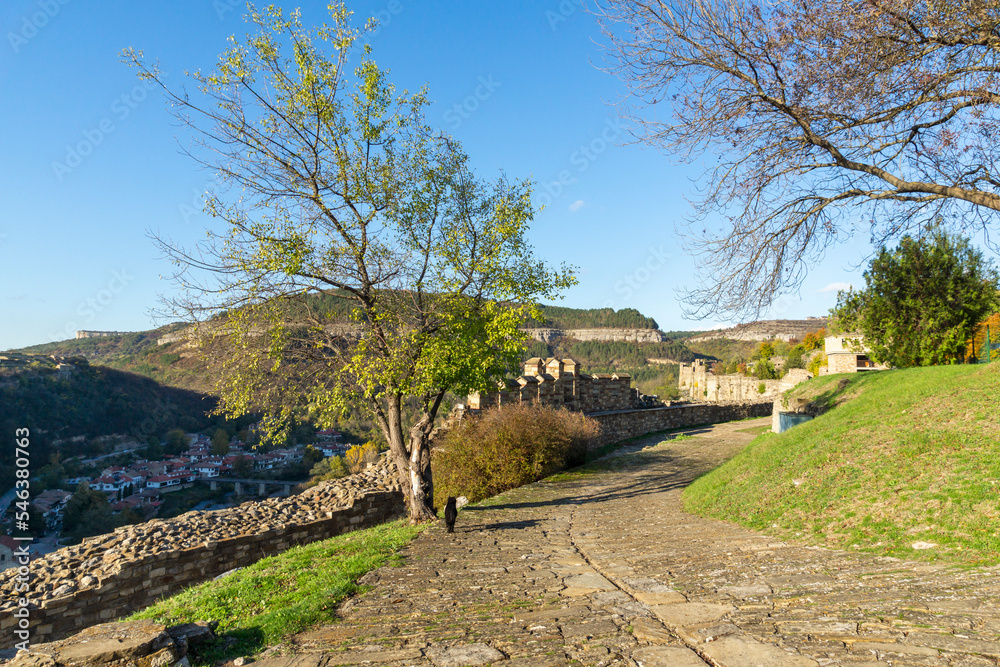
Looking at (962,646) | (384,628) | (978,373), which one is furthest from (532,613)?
(978,373)

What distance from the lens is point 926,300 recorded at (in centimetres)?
1595

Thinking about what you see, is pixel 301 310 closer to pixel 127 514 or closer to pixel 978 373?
pixel 978 373

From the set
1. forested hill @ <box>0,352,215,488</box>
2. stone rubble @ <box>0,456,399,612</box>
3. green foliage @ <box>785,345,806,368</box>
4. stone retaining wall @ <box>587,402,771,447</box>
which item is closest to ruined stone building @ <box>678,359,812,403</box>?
stone retaining wall @ <box>587,402,771,447</box>

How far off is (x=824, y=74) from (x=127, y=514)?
26195 mm

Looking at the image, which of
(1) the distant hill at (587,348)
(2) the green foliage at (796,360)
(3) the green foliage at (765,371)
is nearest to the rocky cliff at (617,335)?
(1) the distant hill at (587,348)

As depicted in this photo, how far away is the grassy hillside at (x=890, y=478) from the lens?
17.6 ft

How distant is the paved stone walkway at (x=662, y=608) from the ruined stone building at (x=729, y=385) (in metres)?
23.9

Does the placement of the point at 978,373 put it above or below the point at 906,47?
below

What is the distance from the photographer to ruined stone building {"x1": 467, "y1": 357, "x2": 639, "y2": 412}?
15.3m

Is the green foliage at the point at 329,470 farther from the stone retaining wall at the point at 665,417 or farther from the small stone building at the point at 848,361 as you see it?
the small stone building at the point at 848,361

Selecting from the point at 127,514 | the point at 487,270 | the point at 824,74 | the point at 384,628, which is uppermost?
the point at 824,74

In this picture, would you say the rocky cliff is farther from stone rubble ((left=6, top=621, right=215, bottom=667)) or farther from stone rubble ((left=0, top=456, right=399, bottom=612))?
stone rubble ((left=6, top=621, right=215, bottom=667))

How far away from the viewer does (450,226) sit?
383 inches

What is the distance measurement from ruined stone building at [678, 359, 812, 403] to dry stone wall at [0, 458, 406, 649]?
2322 cm
